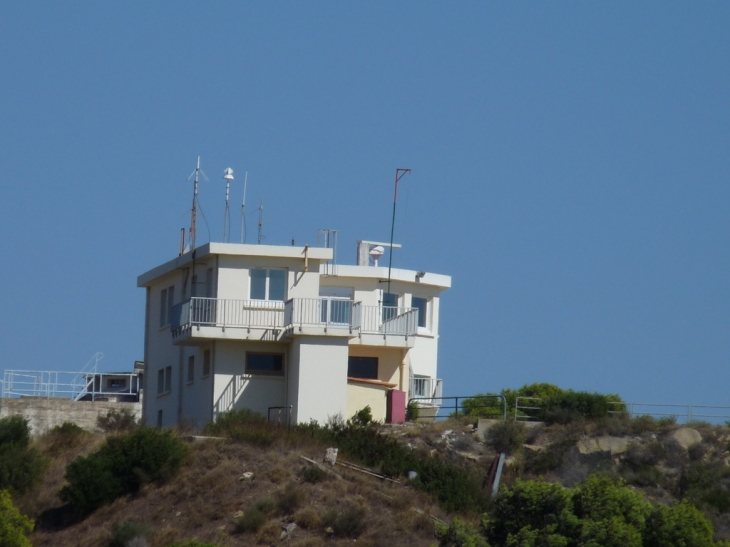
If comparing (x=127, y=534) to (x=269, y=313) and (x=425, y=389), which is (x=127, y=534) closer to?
(x=269, y=313)

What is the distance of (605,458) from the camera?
39.6 metres

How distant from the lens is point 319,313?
3812cm

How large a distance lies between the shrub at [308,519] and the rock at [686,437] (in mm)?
13658

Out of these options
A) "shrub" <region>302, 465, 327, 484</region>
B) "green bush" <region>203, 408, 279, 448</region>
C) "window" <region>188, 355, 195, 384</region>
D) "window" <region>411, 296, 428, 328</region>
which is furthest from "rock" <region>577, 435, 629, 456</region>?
"window" <region>188, 355, 195, 384</region>

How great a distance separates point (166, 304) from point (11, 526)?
1838 centimetres

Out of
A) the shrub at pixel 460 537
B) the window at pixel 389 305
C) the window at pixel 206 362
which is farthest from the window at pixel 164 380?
the shrub at pixel 460 537

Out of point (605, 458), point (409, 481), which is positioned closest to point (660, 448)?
point (605, 458)

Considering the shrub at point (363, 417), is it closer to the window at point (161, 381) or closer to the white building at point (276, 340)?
the white building at point (276, 340)

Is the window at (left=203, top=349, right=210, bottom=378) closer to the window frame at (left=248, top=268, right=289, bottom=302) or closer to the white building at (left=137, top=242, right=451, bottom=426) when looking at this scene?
the white building at (left=137, top=242, right=451, bottom=426)

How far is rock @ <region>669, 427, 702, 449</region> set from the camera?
40094 mm

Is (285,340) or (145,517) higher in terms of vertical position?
(285,340)

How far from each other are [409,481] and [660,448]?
9345 mm

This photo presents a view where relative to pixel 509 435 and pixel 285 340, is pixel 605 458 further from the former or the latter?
pixel 285 340

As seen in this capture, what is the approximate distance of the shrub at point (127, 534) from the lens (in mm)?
30500
